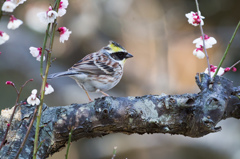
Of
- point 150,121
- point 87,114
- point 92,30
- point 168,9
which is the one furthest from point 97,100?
point 168,9

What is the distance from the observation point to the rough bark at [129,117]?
2223mm

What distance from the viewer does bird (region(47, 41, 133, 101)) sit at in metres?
3.10

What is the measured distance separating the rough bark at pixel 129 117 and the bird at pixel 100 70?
2.05 feet

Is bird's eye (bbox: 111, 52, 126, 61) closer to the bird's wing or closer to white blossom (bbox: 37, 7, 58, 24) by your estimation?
the bird's wing

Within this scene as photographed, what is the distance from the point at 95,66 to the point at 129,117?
112cm

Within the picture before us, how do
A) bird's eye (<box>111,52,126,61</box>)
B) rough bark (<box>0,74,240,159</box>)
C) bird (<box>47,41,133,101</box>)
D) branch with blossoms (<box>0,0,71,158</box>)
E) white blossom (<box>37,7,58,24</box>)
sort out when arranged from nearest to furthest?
branch with blossoms (<box>0,0,71,158</box>) → white blossom (<box>37,7,58,24</box>) → rough bark (<box>0,74,240,159</box>) → bird (<box>47,41,133,101</box>) → bird's eye (<box>111,52,126,61</box>)

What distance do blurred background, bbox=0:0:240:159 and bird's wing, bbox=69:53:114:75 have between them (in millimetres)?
2388

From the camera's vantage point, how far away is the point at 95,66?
10.8 feet

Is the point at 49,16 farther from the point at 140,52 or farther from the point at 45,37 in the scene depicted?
the point at 140,52

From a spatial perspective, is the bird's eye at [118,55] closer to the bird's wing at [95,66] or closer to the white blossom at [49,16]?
the bird's wing at [95,66]

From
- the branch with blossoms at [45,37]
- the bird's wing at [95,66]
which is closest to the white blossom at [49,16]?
the branch with blossoms at [45,37]

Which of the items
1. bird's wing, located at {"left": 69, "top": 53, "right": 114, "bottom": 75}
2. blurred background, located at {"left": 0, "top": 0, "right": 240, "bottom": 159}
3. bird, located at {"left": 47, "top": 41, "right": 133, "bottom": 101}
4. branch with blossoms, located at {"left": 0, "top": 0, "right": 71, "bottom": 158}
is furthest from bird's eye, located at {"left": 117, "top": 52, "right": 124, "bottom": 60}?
blurred background, located at {"left": 0, "top": 0, "right": 240, "bottom": 159}

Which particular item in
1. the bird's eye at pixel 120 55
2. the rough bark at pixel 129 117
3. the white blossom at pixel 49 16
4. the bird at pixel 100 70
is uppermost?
the bird's eye at pixel 120 55

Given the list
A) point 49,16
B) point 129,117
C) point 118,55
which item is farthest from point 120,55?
point 49,16
